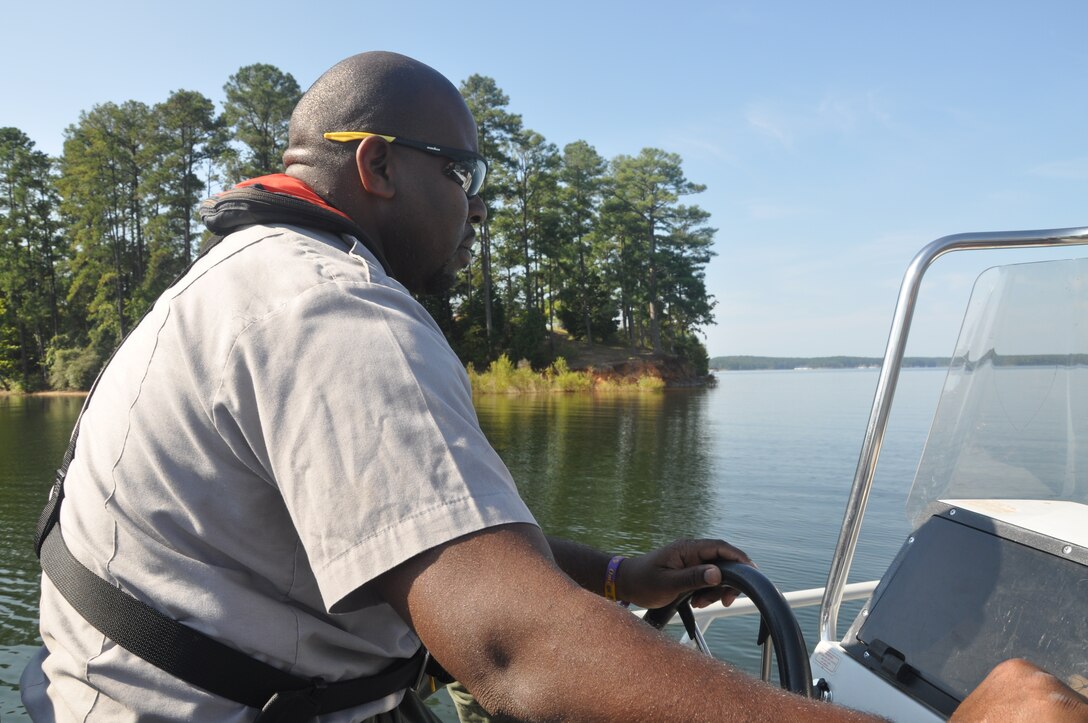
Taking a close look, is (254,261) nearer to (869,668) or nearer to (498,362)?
(869,668)

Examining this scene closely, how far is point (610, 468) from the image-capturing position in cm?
1405

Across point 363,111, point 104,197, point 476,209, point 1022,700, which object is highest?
point 104,197

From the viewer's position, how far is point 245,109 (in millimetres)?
35781

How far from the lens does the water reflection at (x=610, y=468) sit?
9.72m

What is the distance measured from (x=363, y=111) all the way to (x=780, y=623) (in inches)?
39.5

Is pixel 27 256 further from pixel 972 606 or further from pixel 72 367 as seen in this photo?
pixel 972 606

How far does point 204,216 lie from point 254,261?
0.24 meters

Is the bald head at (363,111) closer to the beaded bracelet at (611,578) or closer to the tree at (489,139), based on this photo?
the beaded bracelet at (611,578)

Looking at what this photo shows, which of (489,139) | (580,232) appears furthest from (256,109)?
(580,232)

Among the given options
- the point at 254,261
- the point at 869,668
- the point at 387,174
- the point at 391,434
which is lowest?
the point at 869,668

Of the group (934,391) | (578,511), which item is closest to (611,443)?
(578,511)

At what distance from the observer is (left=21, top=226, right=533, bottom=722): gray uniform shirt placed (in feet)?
2.51

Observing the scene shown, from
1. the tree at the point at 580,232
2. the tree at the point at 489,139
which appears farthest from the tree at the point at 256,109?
the tree at the point at 580,232

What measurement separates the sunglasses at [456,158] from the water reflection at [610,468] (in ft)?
23.6
